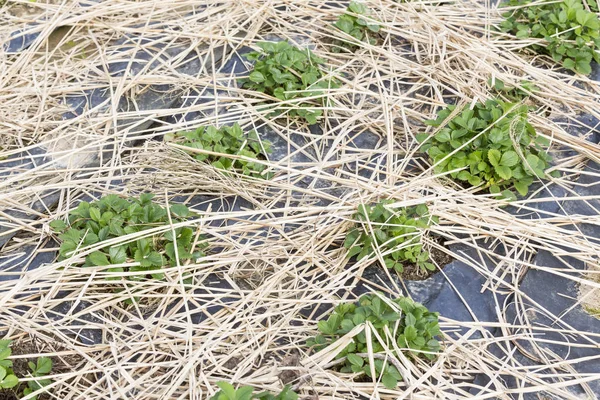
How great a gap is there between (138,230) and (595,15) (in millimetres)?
2281

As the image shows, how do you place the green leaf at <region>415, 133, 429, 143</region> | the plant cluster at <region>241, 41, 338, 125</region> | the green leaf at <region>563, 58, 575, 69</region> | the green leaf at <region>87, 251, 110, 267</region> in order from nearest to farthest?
the green leaf at <region>87, 251, 110, 267</region> → the green leaf at <region>415, 133, 429, 143</region> → the plant cluster at <region>241, 41, 338, 125</region> → the green leaf at <region>563, 58, 575, 69</region>

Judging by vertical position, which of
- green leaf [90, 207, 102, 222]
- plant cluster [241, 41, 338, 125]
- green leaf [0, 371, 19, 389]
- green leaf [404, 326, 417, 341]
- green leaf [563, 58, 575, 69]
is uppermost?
plant cluster [241, 41, 338, 125]

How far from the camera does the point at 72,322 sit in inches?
86.4

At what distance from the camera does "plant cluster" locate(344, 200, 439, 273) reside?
2283 millimetres

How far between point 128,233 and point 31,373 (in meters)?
0.53

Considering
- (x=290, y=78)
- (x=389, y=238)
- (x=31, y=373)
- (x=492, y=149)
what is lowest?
(x=31, y=373)

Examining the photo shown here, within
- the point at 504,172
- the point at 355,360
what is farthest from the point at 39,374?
the point at 504,172

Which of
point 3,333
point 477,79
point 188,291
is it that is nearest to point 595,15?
point 477,79

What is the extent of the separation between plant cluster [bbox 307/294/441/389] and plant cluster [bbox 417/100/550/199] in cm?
74

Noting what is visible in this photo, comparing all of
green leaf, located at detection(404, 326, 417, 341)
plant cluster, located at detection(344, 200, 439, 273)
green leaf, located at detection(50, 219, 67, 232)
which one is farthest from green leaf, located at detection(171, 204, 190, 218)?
green leaf, located at detection(404, 326, 417, 341)

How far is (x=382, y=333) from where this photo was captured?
202 cm

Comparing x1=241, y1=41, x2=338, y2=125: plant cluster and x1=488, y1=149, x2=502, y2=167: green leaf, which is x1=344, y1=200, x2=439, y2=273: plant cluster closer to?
x1=488, y1=149, x2=502, y2=167: green leaf

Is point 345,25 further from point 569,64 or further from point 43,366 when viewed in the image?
point 43,366

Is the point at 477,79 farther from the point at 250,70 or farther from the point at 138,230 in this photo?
the point at 138,230
